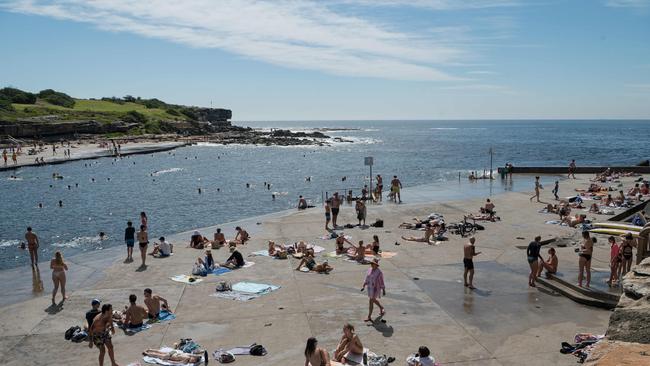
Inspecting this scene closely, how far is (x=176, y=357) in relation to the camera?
10.5 metres

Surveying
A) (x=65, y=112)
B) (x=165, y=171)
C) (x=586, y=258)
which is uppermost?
(x=65, y=112)

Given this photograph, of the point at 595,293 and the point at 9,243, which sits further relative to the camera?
→ the point at 9,243

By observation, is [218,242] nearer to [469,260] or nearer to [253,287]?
[253,287]

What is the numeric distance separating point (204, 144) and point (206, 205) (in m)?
87.7

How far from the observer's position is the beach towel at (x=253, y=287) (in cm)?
1513

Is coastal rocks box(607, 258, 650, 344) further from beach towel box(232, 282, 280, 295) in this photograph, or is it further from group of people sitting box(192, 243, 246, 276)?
group of people sitting box(192, 243, 246, 276)

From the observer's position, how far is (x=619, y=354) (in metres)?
6.68

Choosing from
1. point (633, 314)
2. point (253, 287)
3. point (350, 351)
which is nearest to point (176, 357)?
point (350, 351)

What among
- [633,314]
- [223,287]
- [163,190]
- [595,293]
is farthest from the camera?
[163,190]

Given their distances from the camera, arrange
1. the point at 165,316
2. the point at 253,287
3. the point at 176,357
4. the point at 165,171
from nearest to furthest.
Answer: the point at 176,357 → the point at 165,316 → the point at 253,287 → the point at 165,171

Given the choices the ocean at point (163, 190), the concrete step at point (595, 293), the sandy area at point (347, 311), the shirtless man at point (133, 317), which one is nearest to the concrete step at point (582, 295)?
the concrete step at point (595, 293)

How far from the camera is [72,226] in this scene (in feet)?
111

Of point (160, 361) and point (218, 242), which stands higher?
point (218, 242)

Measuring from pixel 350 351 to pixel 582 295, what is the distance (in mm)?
7360
